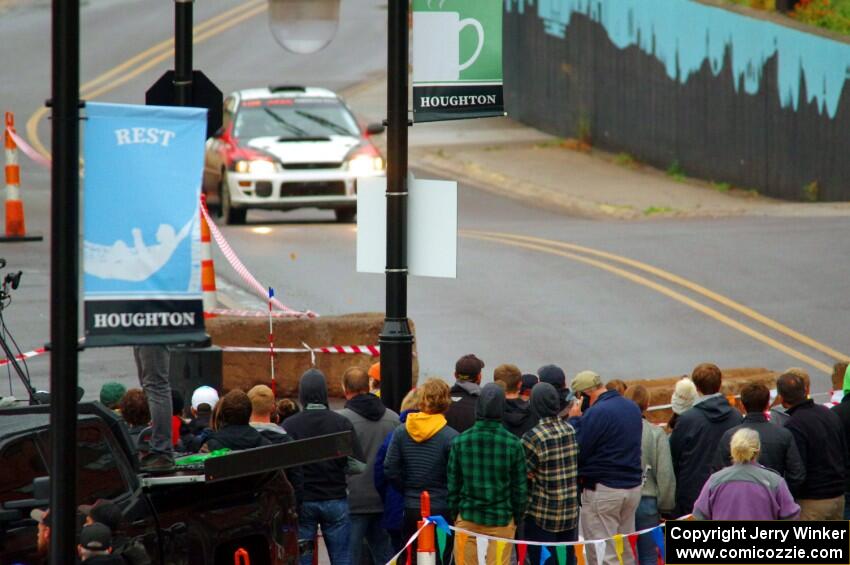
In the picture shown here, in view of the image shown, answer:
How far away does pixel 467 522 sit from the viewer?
31.1 ft

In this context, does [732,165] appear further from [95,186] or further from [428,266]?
[95,186]

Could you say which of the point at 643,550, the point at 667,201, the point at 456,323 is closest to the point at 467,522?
the point at 643,550

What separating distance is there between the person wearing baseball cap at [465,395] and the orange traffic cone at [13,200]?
34.2 feet

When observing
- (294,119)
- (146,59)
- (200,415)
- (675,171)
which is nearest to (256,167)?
(294,119)

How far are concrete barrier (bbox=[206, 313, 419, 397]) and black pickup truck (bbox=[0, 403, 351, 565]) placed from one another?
5849mm

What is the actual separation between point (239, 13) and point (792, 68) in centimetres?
2696

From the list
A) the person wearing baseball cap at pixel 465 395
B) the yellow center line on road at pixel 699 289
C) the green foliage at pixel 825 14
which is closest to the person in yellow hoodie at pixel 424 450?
the person wearing baseball cap at pixel 465 395

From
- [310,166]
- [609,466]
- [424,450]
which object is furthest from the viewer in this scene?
[310,166]

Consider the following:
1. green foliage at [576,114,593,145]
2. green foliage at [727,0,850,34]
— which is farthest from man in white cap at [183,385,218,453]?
green foliage at [576,114,593,145]

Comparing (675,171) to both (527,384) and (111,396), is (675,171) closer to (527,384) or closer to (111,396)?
(527,384)

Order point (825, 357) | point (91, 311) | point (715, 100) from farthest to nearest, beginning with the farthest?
point (715, 100)
point (825, 357)
point (91, 311)

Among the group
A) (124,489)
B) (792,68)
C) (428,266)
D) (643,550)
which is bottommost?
(643,550)

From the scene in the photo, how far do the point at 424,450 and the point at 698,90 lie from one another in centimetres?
2124

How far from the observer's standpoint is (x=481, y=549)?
948 centimetres
